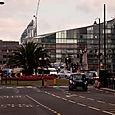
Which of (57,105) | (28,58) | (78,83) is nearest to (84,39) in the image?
(28,58)

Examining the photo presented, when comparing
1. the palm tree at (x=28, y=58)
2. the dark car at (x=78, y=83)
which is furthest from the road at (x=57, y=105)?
the palm tree at (x=28, y=58)

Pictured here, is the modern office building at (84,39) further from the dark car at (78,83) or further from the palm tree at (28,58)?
the dark car at (78,83)

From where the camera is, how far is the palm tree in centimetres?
9506

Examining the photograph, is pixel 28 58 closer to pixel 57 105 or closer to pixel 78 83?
pixel 78 83

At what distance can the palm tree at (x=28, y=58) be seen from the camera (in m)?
95.1

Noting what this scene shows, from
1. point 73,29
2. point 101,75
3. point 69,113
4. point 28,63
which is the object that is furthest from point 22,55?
point 73,29

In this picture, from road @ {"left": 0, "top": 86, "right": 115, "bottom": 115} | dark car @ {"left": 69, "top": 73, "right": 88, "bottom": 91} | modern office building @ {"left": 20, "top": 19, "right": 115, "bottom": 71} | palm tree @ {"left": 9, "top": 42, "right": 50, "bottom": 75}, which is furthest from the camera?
modern office building @ {"left": 20, "top": 19, "right": 115, "bottom": 71}

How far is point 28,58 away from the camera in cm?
9512

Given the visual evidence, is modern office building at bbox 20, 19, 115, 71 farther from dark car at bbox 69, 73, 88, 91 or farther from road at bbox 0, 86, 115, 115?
road at bbox 0, 86, 115, 115

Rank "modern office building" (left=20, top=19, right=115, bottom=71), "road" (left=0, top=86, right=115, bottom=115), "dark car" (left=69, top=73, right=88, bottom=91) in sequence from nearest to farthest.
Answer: "road" (left=0, top=86, right=115, bottom=115) → "dark car" (left=69, top=73, right=88, bottom=91) → "modern office building" (left=20, top=19, right=115, bottom=71)

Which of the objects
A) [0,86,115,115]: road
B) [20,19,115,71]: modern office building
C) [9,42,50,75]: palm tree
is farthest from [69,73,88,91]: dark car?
[20,19,115,71]: modern office building

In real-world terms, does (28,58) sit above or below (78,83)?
above

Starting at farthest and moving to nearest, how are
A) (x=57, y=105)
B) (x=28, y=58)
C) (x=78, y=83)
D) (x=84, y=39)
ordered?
(x=84, y=39)
(x=28, y=58)
(x=78, y=83)
(x=57, y=105)

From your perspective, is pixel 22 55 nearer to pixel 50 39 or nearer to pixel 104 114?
pixel 104 114
